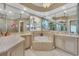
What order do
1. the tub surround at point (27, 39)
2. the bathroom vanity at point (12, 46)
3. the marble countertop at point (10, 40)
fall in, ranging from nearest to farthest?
the bathroom vanity at point (12, 46) → the marble countertop at point (10, 40) → the tub surround at point (27, 39)

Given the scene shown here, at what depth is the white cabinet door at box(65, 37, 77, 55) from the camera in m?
1.80

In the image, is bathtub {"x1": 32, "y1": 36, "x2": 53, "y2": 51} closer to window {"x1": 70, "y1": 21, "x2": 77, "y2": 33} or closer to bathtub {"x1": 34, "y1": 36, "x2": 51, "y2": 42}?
bathtub {"x1": 34, "y1": 36, "x2": 51, "y2": 42}

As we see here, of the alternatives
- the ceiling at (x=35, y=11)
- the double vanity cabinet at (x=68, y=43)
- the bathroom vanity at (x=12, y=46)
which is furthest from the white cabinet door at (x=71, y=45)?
the bathroom vanity at (x=12, y=46)

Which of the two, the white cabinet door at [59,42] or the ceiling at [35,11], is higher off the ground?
the ceiling at [35,11]

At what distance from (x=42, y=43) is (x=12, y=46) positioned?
1.45 ft

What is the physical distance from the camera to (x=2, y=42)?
170cm

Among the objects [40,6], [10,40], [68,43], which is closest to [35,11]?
[40,6]

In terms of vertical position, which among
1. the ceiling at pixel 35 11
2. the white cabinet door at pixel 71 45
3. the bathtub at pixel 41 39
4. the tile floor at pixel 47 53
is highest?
the ceiling at pixel 35 11

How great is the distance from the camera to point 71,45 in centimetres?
195

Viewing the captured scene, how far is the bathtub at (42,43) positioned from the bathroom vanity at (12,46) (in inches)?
7.0

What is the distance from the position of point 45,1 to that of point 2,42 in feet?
2.46

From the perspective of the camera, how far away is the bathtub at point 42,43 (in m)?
1.81

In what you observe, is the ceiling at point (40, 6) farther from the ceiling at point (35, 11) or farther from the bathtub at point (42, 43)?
the bathtub at point (42, 43)

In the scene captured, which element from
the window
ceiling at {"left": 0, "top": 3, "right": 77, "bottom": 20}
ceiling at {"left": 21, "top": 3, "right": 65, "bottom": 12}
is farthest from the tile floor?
ceiling at {"left": 21, "top": 3, "right": 65, "bottom": 12}
